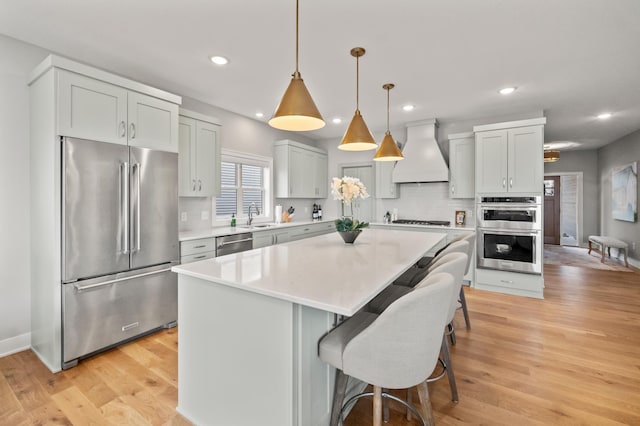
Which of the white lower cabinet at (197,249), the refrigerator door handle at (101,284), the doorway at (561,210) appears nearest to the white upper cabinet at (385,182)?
the white lower cabinet at (197,249)

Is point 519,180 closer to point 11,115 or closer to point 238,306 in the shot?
point 238,306

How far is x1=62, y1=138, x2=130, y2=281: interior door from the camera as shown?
2221 mm

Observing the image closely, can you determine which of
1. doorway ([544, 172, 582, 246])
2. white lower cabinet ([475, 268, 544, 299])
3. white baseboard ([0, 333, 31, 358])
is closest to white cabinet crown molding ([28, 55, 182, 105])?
white baseboard ([0, 333, 31, 358])

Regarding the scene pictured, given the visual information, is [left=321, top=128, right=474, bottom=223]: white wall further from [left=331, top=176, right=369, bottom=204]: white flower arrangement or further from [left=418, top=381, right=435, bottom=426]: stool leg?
[left=418, top=381, right=435, bottom=426]: stool leg

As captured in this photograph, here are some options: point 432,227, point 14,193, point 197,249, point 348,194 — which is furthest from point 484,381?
point 14,193

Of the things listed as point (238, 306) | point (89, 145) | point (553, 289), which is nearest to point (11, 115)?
point (89, 145)

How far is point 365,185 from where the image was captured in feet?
19.5

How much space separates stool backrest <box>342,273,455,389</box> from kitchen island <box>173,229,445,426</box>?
0.15 m

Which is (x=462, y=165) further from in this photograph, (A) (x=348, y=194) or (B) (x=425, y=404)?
(B) (x=425, y=404)

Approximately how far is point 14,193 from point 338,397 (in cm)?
299

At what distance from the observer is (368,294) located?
1239 mm

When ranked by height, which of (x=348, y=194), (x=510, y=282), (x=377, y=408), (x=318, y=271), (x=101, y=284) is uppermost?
(x=348, y=194)

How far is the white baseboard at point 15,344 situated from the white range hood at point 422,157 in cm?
488

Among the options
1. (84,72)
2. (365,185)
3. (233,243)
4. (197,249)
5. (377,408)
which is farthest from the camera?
(365,185)
